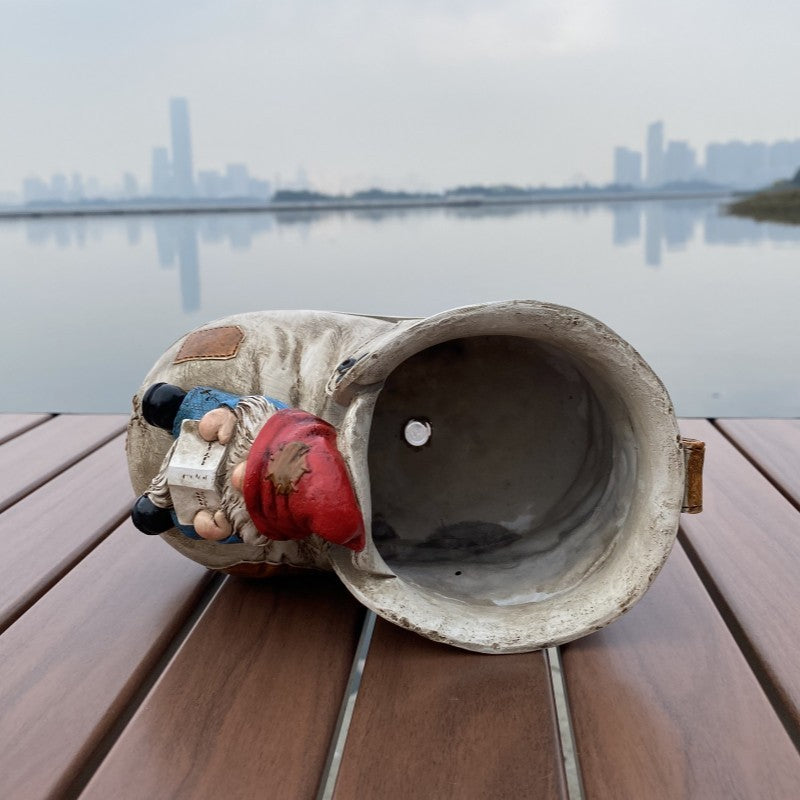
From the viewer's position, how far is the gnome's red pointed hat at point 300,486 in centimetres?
79

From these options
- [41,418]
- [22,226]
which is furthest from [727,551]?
[22,226]

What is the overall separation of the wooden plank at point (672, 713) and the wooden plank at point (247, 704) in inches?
9.2

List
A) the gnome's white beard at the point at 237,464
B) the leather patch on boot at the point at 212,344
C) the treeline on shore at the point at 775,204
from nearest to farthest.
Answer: the gnome's white beard at the point at 237,464 < the leather patch on boot at the point at 212,344 < the treeline on shore at the point at 775,204

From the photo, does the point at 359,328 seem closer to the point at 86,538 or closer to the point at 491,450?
the point at 491,450

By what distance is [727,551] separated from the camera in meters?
1.15

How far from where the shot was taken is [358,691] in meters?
0.85

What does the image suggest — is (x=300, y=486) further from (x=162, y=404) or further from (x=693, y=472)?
(x=693, y=472)

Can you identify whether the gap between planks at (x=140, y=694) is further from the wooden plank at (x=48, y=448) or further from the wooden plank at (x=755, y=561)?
the wooden plank at (x=755, y=561)

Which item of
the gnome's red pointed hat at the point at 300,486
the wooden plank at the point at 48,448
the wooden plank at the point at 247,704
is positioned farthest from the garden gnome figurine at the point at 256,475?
the wooden plank at the point at 48,448

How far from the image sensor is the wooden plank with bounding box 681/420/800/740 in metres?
0.90

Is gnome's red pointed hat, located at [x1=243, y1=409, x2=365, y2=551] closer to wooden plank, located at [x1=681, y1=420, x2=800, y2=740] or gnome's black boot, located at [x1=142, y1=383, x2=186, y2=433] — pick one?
gnome's black boot, located at [x1=142, y1=383, x2=186, y2=433]

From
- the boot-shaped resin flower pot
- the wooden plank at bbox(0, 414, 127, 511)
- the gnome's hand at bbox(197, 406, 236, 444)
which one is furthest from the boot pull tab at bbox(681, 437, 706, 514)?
the wooden plank at bbox(0, 414, 127, 511)

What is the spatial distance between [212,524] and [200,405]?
0.12m

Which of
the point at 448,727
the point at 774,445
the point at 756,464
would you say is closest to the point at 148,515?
the point at 448,727
